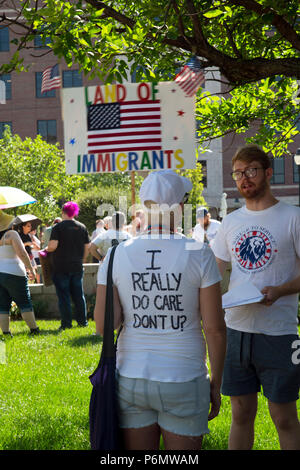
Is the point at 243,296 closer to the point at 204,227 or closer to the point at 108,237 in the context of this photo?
the point at 108,237

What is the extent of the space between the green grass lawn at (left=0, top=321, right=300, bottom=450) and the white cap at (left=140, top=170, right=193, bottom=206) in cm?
240

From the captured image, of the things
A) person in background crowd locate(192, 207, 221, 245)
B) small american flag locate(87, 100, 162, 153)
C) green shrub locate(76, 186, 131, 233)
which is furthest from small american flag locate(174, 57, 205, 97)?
green shrub locate(76, 186, 131, 233)

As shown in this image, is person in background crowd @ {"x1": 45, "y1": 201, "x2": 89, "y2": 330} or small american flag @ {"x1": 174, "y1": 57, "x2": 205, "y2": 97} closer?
small american flag @ {"x1": 174, "y1": 57, "x2": 205, "y2": 97}

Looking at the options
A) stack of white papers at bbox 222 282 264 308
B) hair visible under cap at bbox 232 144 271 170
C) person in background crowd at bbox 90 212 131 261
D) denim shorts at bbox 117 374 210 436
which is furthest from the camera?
person in background crowd at bbox 90 212 131 261

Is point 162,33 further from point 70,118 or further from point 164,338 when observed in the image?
point 164,338

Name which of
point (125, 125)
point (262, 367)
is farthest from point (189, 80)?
point (262, 367)

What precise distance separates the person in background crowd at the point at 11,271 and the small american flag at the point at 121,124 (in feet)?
15.4

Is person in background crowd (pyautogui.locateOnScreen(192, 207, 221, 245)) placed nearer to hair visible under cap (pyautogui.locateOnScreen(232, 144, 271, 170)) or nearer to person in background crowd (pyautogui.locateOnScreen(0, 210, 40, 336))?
person in background crowd (pyautogui.locateOnScreen(0, 210, 40, 336))

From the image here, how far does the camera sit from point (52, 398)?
230 inches

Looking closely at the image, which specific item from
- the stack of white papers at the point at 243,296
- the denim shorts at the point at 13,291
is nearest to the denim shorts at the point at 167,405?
the stack of white papers at the point at 243,296

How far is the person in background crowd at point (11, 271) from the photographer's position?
8781mm

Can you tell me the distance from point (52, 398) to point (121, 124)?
2878 millimetres

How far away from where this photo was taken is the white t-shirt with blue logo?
3566 millimetres
